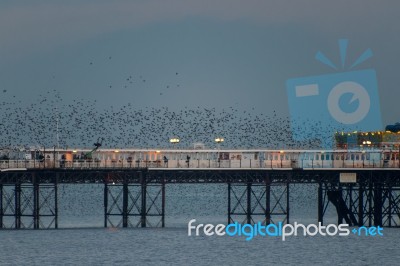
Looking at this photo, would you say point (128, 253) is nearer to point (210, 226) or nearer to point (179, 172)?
point (179, 172)

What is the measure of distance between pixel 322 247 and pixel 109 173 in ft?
71.3

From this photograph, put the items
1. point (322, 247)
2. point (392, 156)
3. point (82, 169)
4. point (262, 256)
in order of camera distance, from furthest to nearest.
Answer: point (392, 156), point (82, 169), point (322, 247), point (262, 256)

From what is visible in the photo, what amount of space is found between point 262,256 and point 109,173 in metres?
24.2

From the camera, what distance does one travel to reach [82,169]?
13238cm

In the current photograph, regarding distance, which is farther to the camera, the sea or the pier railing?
the pier railing

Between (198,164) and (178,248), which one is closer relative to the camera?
(178,248)

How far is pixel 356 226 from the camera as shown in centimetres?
14312

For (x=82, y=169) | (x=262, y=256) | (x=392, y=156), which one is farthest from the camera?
(x=392, y=156)

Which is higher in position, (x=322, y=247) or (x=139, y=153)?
(x=139, y=153)

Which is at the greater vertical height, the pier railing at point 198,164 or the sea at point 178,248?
the pier railing at point 198,164

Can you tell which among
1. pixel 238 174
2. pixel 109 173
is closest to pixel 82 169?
pixel 109 173

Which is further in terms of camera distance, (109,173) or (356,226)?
(356,226)

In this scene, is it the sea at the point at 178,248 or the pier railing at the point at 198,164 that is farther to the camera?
the pier railing at the point at 198,164

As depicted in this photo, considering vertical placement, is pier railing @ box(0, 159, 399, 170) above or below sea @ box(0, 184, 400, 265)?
above
